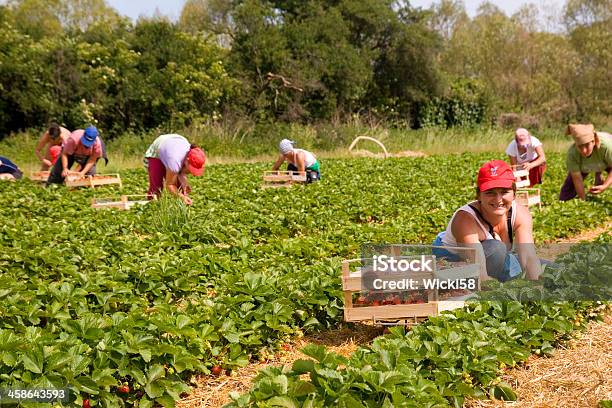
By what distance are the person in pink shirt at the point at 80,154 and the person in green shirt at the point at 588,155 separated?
25.0 ft

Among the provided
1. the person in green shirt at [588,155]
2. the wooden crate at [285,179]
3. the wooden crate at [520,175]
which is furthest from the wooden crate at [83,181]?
the person in green shirt at [588,155]

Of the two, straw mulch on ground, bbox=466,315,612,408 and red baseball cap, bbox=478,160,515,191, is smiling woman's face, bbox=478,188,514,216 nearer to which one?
red baseball cap, bbox=478,160,515,191

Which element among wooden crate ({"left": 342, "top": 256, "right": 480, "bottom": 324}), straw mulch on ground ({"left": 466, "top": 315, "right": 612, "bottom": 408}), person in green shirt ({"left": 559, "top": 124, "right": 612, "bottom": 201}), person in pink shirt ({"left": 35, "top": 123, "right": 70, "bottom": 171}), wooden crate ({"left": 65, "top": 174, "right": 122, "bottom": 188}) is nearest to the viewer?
straw mulch on ground ({"left": 466, "top": 315, "right": 612, "bottom": 408})

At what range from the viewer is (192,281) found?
536cm

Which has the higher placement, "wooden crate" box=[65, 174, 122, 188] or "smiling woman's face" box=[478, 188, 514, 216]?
"smiling woman's face" box=[478, 188, 514, 216]

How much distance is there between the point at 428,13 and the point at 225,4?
1137 cm

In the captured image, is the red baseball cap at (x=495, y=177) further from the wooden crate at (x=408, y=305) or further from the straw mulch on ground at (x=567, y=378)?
the straw mulch on ground at (x=567, y=378)

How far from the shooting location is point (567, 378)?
357 centimetres

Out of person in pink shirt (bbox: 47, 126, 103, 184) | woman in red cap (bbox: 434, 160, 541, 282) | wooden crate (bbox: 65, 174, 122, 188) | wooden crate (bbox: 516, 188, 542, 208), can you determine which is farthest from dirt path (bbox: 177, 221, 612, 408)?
wooden crate (bbox: 65, 174, 122, 188)

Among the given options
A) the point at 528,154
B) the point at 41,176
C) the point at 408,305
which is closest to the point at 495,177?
the point at 408,305

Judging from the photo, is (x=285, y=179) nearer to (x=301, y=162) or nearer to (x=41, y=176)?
(x=301, y=162)

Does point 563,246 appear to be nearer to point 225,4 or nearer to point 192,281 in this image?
point 192,281

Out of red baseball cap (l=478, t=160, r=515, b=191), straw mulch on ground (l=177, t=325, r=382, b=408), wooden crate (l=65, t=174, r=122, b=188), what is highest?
red baseball cap (l=478, t=160, r=515, b=191)

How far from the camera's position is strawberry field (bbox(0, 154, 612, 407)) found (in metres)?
3.04
